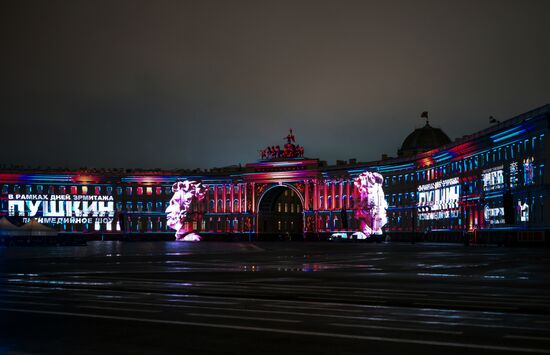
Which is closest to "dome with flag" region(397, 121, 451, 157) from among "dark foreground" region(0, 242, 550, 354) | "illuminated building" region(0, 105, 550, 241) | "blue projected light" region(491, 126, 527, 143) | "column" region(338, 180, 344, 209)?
"illuminated building" region(0, 105, 550, 241)

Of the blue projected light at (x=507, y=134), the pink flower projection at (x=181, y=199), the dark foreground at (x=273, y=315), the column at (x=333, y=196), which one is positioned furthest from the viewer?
the column at (x=333, y=196)

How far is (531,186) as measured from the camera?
107m

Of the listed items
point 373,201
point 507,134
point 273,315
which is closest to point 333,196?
point 373,201

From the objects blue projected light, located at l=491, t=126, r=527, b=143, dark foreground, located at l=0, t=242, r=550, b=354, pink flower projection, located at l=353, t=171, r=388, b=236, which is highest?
blue projected light, located at l=491, t=126, r=527, b=143

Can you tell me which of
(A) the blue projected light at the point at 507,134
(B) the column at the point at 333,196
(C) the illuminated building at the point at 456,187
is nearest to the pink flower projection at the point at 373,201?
(C) the illuminated building at the point at 456,187

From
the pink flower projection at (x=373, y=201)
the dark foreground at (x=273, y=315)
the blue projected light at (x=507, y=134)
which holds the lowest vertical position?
the dark foreground at (x=273, y=315)

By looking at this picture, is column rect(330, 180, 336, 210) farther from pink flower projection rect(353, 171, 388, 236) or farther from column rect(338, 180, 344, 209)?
pink flower projection rect(353, 171, 388, 236)

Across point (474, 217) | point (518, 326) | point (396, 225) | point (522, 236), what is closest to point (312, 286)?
point (518, 326)

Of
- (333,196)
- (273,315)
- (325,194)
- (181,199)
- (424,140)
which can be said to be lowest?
(273,315)

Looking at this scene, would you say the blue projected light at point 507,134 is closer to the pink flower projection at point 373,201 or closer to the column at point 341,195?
the pink flower projection at point 373,201

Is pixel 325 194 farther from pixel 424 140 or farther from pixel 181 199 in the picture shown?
pixel 181 199

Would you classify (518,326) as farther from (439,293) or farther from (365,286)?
(365,286)

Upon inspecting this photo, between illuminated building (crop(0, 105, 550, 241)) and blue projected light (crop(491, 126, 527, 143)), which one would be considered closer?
illuminated building (crop(0, 105, 550, 241))

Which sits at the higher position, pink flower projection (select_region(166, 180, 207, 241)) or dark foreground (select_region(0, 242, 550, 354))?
pink flower projection (select_region(166, 180, 207, 241))
